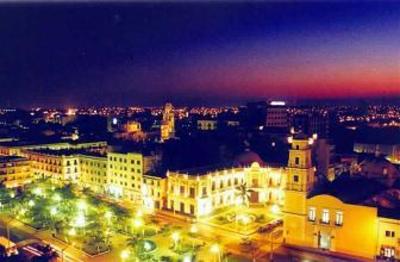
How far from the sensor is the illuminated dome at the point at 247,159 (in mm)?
21797

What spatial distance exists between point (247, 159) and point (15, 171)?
1452cm

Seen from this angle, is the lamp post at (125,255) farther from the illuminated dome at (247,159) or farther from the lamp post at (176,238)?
the illuminated dome at (247,159)

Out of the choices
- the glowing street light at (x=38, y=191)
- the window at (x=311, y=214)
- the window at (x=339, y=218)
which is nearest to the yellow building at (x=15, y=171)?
the glowing street light at (x=38, y=191)

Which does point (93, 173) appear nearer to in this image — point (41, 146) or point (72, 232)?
point (41, 146)

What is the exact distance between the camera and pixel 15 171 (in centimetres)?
2567

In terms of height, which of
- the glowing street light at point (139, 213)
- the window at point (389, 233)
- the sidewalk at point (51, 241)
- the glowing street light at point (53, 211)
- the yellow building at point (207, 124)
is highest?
the yellow building at point (207, 124)

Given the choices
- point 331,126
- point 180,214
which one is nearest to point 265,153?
point 180,214

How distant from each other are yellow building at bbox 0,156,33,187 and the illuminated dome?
13586 millimetres

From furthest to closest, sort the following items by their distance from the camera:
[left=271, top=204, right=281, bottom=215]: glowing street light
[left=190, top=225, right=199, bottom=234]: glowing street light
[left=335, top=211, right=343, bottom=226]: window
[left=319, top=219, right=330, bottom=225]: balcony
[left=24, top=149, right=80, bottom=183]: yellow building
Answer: [left=24, top=149, right=80, bottom=183]: yellow building, [left=271, top=204, right=281, bottom=215]: glowing street light, [left=190, top=225, right=199, bottom=234]: glowing street light, [left=319, top=219, right=330, bottom=225]: balcony, [left=335, top=211, right=343, bottom=226]: window

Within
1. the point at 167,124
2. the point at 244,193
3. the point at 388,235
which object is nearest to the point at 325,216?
the point at 388,235

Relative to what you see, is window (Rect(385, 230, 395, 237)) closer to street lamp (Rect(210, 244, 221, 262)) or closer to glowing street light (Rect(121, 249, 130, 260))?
street lamp (Rect(210, 244, 221, 262))

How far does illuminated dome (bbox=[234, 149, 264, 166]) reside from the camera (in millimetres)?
21797

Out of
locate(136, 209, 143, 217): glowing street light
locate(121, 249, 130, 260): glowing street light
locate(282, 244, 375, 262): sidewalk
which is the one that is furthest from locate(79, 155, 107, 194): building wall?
locate(282, 244, 375, 262): sidewalk

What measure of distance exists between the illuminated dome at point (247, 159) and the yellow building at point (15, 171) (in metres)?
13.6
